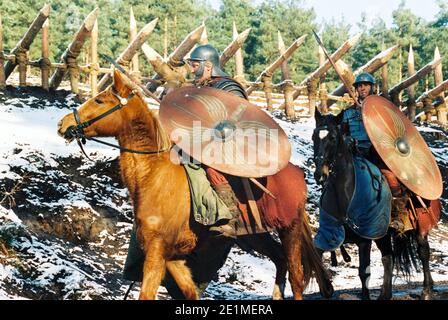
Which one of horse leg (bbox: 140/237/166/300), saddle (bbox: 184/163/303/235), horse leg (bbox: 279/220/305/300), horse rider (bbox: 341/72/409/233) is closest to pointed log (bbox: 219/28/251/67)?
horse rider (bbox: 341/72/409/233)

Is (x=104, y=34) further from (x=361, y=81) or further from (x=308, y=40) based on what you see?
(x=361, y=81)

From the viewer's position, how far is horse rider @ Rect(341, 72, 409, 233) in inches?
377

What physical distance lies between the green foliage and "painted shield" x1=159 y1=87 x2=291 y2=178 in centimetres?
2536

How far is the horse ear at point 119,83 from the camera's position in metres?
7.38

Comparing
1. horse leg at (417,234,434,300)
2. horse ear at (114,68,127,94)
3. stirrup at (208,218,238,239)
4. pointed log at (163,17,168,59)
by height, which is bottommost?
horse leg at (417,234,434,300)

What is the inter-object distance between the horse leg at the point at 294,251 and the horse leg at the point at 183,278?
1.06 m

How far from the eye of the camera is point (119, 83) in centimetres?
740

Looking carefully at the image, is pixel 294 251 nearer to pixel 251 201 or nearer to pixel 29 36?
pixel 251 201

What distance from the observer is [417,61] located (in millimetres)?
41656

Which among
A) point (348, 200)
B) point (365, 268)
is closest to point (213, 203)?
point (348, 200)

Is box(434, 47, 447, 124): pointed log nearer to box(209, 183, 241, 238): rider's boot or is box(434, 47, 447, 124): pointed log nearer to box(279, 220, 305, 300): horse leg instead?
box(279, 220, 305, 300): horse leg

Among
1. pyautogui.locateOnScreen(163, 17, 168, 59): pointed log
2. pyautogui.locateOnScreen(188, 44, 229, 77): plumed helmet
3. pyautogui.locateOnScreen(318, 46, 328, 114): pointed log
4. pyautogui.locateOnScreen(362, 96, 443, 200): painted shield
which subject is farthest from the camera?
pyautogui.locateOnScreen(163, 17, 168, 59): pointed log

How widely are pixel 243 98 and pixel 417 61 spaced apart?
34838 mm

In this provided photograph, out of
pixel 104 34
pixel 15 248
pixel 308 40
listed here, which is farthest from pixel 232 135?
pixel 308 40
